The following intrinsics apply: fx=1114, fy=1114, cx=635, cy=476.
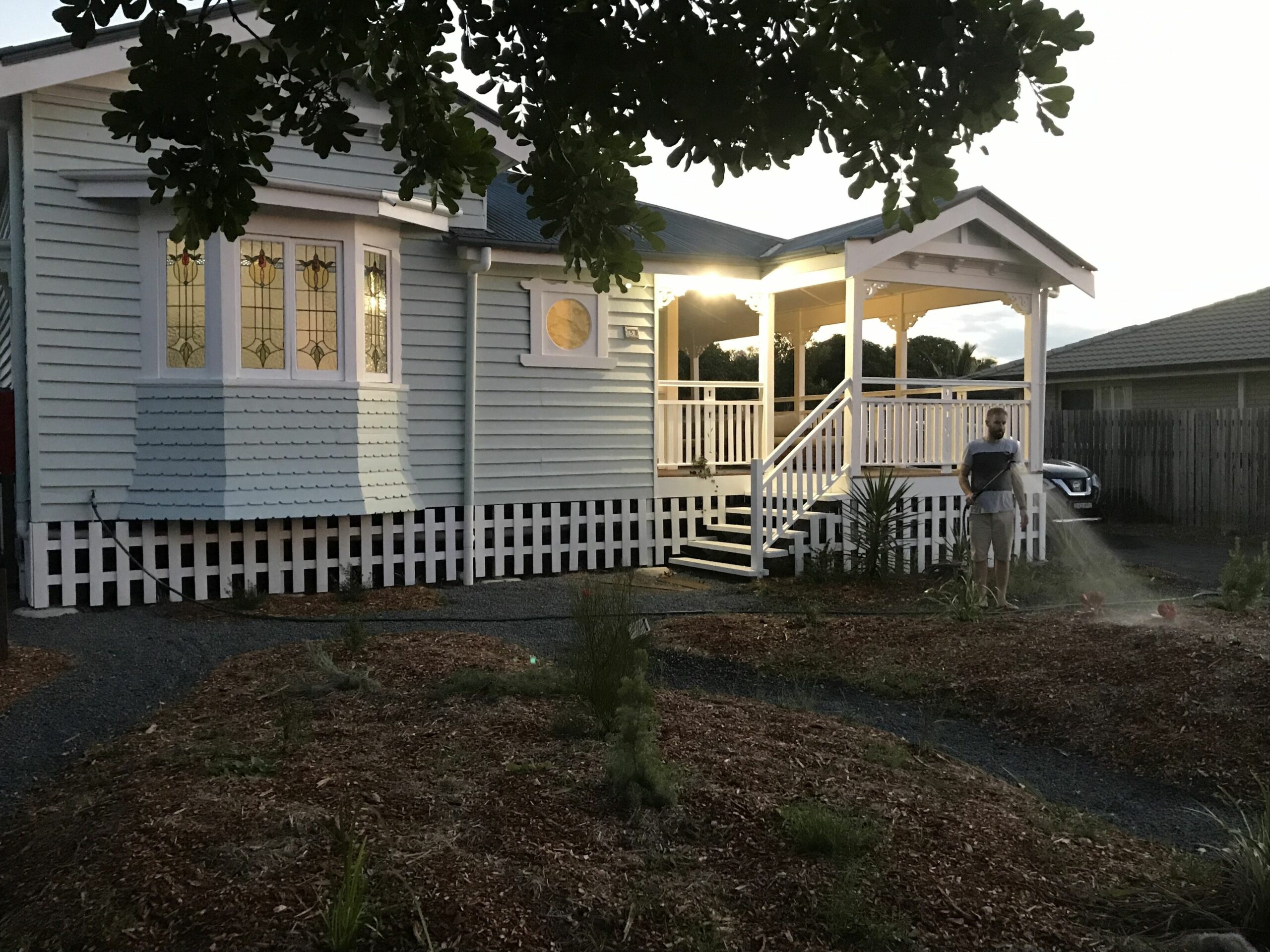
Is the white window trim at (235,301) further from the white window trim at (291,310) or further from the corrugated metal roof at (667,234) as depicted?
the corrugated metal roof at (667,234)

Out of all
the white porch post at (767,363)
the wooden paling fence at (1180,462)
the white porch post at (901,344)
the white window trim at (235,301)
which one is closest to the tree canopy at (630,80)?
the white window trim at (235,301)

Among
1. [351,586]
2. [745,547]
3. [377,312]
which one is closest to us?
[351,586]

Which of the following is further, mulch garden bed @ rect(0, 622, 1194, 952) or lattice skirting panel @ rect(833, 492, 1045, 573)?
lattice skirting panel @ rect(833, 492, 1045, 573)

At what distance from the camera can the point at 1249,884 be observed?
10.8 feet

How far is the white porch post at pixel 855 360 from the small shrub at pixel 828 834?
29.0 feet

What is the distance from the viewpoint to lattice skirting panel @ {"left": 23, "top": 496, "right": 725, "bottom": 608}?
10.1 metres

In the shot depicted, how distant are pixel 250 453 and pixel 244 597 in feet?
4.45

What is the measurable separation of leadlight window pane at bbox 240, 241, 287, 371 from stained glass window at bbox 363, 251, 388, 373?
0.87 meters

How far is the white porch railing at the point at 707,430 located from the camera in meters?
13.5

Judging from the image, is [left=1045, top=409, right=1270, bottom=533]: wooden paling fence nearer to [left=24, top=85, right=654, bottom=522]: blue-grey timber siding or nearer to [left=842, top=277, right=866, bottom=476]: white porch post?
[left=842, top=277, right=866, bottom=476]: white porch post

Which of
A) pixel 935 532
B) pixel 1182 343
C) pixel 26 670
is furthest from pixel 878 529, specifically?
pixel 1182 343

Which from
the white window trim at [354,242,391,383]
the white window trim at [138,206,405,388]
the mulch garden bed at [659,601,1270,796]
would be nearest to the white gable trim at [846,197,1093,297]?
the mulch garden bed at [659,601,1270,796]

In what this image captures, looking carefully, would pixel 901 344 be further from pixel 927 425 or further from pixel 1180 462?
pixel 1180 462

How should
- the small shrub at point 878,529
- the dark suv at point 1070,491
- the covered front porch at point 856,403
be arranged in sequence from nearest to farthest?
the small shrub at point 878,529 < the covered front porch at point 856,403 < the dark suv at point 1070,491
